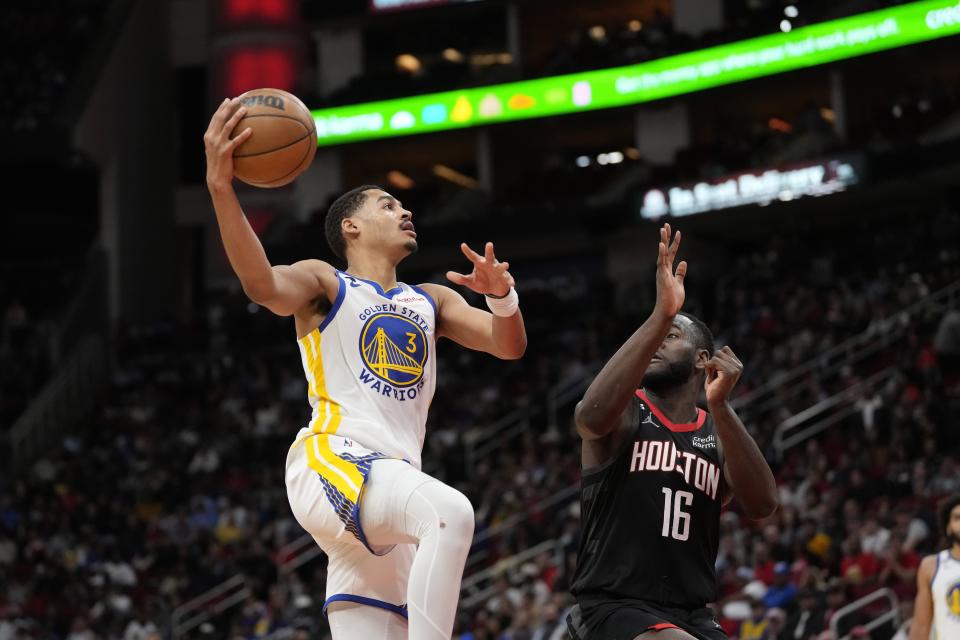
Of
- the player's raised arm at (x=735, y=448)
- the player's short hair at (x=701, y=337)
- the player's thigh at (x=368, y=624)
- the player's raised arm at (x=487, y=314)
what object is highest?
the player's raised arm at (x=487, y=314)

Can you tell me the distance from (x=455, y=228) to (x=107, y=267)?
31.2ft

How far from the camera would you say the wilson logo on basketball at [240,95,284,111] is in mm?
5945

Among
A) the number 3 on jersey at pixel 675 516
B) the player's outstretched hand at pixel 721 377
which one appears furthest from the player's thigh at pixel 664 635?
the player's outstretched hand at pixel 721 377

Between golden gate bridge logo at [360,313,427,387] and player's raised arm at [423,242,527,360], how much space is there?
10.3 inches

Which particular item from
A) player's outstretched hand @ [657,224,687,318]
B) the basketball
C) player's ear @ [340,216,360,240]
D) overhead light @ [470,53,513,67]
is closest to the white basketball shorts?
player's ear @ [340,216,360,240]

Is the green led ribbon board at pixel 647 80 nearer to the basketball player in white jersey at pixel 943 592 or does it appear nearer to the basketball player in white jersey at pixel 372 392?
the basketball player in white jersey at pixel 943 592

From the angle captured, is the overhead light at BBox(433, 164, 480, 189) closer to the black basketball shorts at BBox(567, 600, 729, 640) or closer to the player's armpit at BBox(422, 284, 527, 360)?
the player's armpit at BBox(422, 284, 527, 360)

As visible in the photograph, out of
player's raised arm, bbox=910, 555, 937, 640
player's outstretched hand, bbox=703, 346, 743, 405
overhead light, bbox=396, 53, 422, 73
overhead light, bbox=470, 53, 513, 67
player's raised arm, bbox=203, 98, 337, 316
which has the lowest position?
player's raised arm, bbox=910, 555, 937, 640

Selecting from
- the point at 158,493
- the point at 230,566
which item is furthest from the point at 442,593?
the point at 158,493

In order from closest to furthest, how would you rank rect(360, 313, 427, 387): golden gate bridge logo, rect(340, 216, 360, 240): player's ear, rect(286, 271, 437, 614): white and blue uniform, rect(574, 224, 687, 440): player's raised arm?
rect(574, 224, 687, 440): player's raised arm
rect(286, 271, 437, 614): white and blue uniform
rect(360, 313, 427, 387): golden gate bridge logo
rect(340, 216, 360, 240): player's ear

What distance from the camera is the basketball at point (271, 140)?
5.86 metres

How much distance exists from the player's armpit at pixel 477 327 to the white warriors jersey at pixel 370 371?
0.82 feet

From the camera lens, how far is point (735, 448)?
5.89 metres

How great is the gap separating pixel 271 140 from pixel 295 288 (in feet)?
2.04
